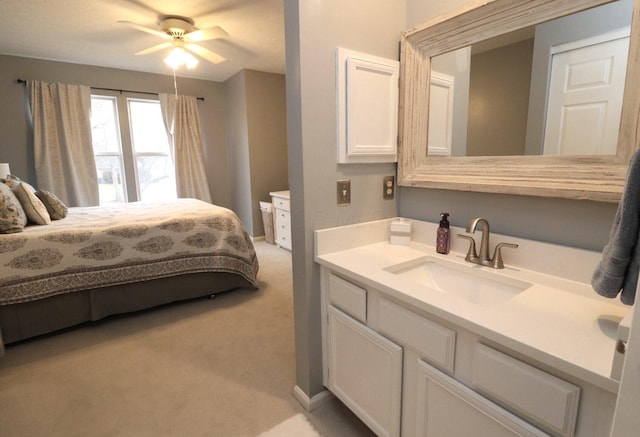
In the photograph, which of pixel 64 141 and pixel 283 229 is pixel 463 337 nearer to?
pixel 283 229

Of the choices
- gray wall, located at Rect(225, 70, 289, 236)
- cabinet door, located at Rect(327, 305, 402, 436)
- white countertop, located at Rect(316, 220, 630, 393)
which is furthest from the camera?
gray wall, located at Rect(225, 70, 289, 236)

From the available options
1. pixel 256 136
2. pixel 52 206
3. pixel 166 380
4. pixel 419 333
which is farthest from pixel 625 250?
pixel 256 136

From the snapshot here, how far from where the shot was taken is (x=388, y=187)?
164 centimetres

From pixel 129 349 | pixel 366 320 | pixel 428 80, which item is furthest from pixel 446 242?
pixel 129 349

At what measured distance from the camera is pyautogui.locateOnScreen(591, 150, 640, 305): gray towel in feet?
1.91

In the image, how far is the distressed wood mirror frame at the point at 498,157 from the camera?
94cm

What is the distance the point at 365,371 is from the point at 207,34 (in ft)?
10.4

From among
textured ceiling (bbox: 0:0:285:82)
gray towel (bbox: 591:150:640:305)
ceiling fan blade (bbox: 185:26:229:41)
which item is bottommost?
gray towel (bbox: 591:150:640:305)

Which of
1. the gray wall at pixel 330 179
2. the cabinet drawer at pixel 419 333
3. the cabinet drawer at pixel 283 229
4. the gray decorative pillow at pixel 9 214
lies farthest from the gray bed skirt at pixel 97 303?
the cabinet drawer at pixel 419 333

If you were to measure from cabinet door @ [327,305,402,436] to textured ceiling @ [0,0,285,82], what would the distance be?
2.60 meters

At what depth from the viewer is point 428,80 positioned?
1469 millimetres

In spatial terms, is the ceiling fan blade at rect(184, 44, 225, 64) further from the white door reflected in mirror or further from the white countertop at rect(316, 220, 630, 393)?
the white door reflected in mirror

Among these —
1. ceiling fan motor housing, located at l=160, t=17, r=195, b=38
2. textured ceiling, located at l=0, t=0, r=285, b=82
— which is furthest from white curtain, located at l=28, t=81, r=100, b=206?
ceiling fan motor housing, located at l=160, t=17, r=195, b=38

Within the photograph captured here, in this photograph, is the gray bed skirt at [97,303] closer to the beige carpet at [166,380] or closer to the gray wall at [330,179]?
the beige carpet at [166,380]
